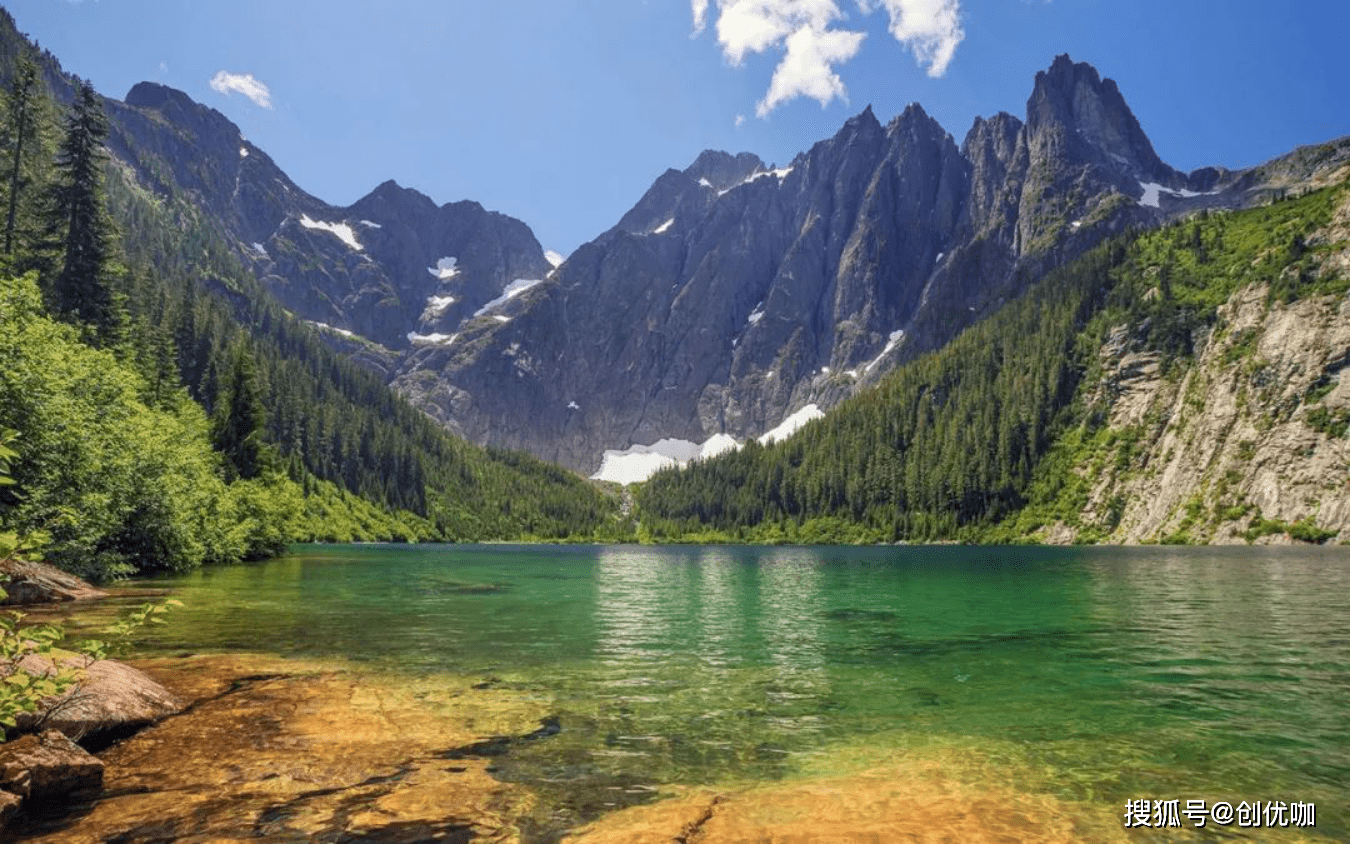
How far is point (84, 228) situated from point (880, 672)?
9010cm

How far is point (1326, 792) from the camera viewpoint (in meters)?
13.0

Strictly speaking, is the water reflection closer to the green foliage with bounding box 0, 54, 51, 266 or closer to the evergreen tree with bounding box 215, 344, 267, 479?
the green foliage with bounding box 0, 54, 51, 266

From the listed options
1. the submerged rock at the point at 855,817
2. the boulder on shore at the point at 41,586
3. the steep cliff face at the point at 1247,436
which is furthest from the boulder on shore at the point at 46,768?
Result: the steep cliff face at the point at 1247,436

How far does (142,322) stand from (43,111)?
37.3m

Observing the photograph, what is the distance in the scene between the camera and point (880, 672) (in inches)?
963

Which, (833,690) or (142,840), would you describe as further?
(833,690)

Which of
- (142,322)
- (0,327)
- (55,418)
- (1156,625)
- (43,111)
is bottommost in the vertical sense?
(1156,625)

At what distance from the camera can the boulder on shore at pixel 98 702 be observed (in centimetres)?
1303

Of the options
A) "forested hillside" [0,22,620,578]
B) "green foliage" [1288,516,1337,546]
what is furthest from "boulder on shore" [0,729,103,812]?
"green foliage" [1288,516,1337,546]

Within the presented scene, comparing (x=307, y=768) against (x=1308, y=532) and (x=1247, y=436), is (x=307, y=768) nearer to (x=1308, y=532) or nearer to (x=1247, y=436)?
(x=1308, y=532)

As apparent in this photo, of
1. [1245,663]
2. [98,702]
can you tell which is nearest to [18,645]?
[98,702]

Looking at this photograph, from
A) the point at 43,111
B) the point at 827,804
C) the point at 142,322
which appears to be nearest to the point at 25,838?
the point at 827,804

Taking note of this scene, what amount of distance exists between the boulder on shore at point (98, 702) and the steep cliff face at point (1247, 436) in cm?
16790

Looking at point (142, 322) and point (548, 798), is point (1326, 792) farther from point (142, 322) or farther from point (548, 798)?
point (142, 322)
